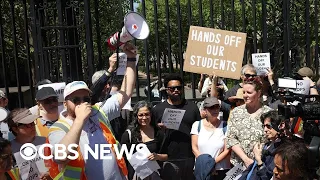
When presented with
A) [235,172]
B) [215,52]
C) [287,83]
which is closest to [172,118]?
[235,172]

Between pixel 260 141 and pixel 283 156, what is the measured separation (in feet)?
6.01

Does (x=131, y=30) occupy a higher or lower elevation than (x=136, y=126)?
higher

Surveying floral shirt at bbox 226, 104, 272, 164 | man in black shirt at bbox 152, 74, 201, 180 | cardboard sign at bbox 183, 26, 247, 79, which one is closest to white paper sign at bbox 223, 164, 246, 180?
floral shirt at bbox 226, 104, 272, 164

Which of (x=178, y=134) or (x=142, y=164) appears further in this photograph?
(x=178, y=134)

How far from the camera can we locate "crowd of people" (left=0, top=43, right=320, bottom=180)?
11.6 ft

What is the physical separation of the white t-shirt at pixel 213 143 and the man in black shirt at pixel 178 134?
0.19 m

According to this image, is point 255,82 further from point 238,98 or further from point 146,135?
point 146,135

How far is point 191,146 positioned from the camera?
17.9ft

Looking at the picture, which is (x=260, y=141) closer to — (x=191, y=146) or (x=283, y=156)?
(x=191, y=146)

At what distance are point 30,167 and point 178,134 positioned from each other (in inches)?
75.9

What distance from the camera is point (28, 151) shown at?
160 inches

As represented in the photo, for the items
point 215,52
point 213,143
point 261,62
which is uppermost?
point 215,52

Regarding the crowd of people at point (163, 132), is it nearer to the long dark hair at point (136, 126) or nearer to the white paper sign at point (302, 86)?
the long dark hair at point (136, 126)

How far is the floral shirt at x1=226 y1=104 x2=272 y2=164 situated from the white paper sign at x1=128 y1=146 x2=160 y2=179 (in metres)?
0.84
